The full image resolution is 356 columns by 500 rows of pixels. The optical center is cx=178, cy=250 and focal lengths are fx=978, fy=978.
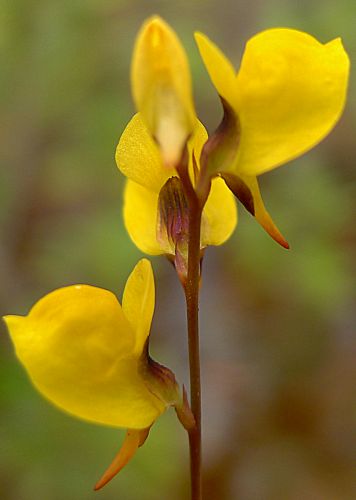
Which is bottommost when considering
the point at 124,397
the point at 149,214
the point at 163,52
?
the point at 124,397

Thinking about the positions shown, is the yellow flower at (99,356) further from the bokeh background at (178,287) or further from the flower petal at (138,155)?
the bokeh background at (178,287)

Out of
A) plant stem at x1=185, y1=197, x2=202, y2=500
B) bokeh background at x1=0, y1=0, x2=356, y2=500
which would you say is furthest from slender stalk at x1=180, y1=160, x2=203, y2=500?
bokeh background at x1=0, y1=0, x2=356, y2=500

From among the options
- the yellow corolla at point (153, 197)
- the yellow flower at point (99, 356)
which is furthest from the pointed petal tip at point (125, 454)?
the yellow corolla at point (153, 197)

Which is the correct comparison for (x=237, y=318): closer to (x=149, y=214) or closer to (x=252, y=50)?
(x=149, y=214)

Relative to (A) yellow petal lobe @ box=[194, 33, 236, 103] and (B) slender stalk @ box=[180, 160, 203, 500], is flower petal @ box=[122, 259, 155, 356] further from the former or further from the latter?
(A) yellow petal lobe @ box=[194, 33, 236, 103]

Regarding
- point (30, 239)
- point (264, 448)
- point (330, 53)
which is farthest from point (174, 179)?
point (30, 239)
